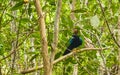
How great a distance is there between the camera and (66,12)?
8.10 ft

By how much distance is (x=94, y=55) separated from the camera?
7.77 feet

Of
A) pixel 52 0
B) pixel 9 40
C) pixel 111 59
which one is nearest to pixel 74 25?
pixel 52 0

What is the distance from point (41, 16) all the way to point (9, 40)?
6.31 feet

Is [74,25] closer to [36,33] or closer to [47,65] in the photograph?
[36,33]

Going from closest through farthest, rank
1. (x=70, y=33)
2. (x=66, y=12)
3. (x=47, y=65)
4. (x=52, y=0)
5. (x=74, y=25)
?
(x=47, y=65)
(x=74, y=25)
(x=70, y=33)
(x=52, y=0)
(x=66, y=12)

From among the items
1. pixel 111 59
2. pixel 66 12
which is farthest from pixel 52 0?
pixel 111 59

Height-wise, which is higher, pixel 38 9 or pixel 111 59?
pixel 38 9

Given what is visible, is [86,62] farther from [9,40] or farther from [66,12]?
[9,40]

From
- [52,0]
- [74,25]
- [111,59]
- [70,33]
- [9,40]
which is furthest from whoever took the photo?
[9,40]

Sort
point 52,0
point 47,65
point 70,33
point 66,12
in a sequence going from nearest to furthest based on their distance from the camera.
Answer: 1. point 47,65
2. point 70,33
3. point 52,0
4. point 66,12

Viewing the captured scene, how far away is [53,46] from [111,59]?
1484 mm

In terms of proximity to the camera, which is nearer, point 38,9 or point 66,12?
point 38,9

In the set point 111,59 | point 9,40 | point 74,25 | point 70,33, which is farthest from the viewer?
point 9,40

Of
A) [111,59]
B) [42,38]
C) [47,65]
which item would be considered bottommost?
[111,59]
